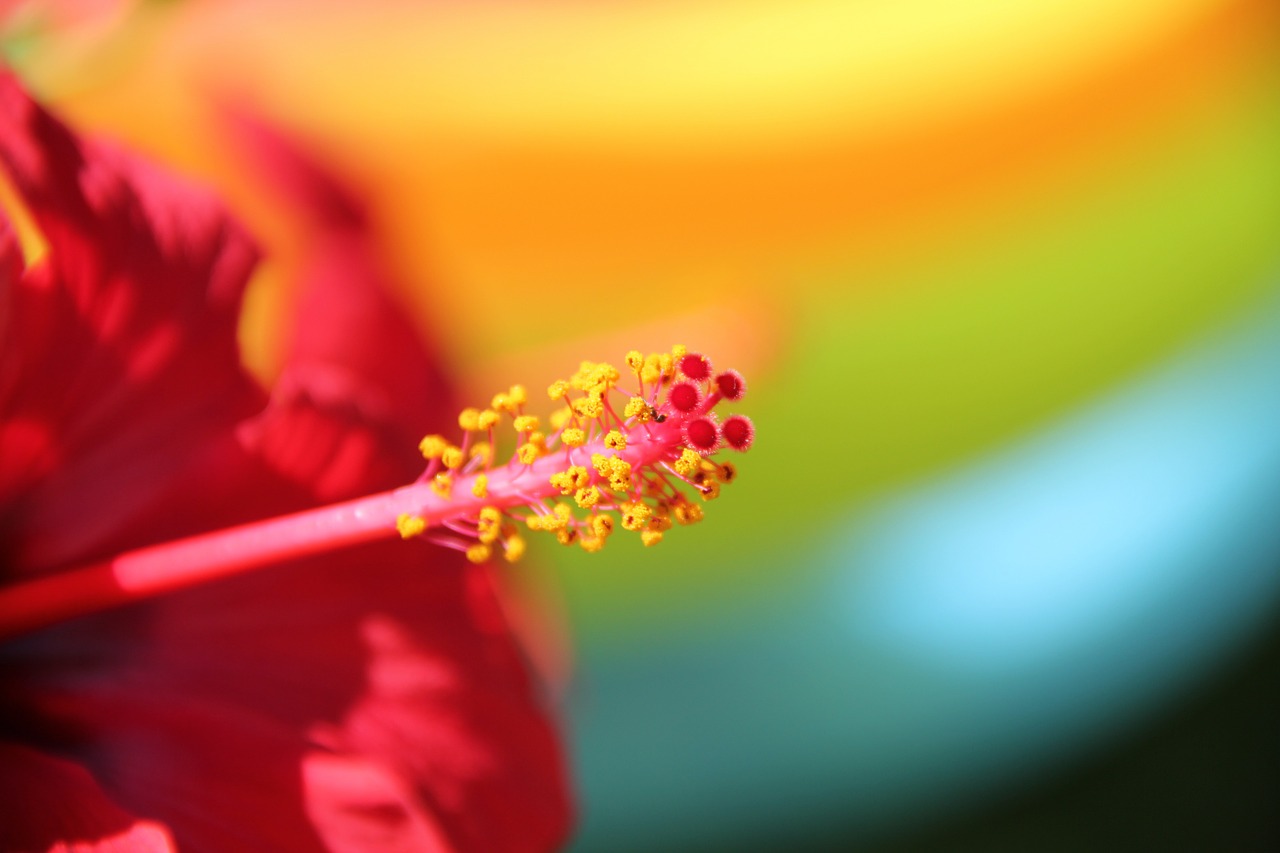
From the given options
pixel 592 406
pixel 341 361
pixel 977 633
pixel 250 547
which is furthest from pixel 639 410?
pixel 977 633

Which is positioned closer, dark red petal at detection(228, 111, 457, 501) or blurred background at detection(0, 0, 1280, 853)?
dark red petal at detection(228, 111, 457, 501)

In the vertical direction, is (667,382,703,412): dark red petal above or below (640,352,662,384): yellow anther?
below

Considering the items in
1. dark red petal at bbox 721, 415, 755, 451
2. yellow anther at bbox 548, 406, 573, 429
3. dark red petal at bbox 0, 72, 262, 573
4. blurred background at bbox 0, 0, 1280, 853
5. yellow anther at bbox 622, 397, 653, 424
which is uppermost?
blurred background at bbox 0, 0, 1280, 853

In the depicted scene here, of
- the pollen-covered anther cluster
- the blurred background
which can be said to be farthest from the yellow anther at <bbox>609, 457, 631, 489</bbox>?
the blurred background

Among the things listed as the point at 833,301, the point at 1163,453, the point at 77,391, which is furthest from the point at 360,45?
the point at 1163,453

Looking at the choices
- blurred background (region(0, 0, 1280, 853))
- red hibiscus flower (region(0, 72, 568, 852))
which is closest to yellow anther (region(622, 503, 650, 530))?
red hibiscus flower (region(0, 72, 568, 852))

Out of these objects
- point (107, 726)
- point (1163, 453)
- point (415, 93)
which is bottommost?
point (107, 726)

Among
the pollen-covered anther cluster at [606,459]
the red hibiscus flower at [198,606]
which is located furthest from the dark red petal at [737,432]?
the red hibiscus flower at [198,606]

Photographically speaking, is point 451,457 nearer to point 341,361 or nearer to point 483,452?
point 483,452

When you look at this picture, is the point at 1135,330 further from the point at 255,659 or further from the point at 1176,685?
the point at 255,659

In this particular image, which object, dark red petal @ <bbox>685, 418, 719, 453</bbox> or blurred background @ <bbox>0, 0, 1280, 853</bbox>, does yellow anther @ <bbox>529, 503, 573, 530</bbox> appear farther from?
blurred background @ <bbox>0, 0, 1280, 853</bbox>
